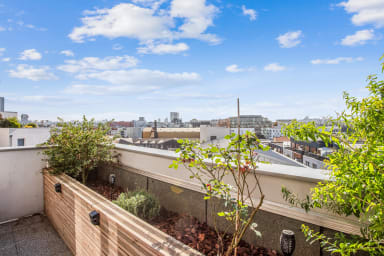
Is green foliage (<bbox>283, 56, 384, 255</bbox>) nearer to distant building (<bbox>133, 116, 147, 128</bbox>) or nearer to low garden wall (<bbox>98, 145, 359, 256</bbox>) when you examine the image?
low garden wall (<bbox>98, 145, 359, 256</bbox>)

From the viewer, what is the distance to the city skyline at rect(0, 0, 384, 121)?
2562 millimetres

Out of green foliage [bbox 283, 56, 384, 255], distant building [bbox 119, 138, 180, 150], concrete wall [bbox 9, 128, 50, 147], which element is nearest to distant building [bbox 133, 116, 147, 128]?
distant building [bbox 119, 138, 180, 150]

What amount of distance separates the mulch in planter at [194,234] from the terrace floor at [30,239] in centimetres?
140

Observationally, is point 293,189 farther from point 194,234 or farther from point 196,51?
point 196,51

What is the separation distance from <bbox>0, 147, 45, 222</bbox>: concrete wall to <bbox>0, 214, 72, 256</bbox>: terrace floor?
21 cm

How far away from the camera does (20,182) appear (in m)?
3.55

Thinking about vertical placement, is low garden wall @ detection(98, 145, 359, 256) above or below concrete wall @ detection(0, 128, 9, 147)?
below

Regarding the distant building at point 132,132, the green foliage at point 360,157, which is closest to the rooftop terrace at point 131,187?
the green foliage at point 360,157

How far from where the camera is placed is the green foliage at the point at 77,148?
3.30 meters

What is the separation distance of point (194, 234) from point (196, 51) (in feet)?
14.4

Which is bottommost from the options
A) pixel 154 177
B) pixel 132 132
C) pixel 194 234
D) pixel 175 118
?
pixel 194 234

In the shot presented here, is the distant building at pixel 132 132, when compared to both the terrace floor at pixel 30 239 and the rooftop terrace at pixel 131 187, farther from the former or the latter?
the terrace floor at pixel 30 239

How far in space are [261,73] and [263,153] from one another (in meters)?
2.51

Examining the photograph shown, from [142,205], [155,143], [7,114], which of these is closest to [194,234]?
[142,205]
